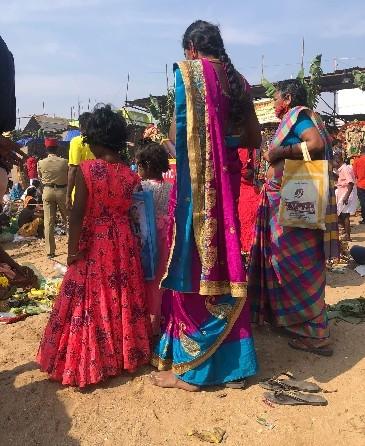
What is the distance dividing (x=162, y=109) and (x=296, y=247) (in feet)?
54.0

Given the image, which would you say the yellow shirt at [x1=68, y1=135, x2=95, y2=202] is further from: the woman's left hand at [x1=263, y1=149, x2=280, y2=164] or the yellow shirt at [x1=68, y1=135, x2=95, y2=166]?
the woman's left hand at [x1=263, y1=149, x2=280, y2=164]

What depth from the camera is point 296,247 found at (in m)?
3.60

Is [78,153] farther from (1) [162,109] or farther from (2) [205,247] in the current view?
(1) [162,109]

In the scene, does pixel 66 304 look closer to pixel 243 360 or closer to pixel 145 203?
pixel 145 203

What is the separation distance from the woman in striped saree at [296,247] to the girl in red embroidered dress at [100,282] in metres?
1.15

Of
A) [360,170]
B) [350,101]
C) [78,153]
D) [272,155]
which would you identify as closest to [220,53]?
[272,155]

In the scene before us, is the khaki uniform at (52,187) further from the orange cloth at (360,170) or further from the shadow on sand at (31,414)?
the orange cloth at (360,170)

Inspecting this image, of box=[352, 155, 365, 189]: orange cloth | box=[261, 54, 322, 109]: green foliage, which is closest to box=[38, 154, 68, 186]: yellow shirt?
box=[352, 155, 365, 189]: orange cloth

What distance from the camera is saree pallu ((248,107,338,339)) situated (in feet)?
11.7

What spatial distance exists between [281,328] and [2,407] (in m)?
2.19

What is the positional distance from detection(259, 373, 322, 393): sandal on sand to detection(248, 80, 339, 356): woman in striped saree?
55cm

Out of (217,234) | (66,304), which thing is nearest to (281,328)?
(217,234)

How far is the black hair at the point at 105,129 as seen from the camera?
10.4 feet

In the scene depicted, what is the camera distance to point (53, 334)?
10.4 ft
